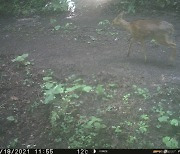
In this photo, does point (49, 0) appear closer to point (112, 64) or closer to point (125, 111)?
point (112, 64)

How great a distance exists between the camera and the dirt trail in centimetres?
877

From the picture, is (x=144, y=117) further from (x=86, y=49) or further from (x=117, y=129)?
(x=86, y=49)

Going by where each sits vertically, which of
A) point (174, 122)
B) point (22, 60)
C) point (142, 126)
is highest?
point (174, 122)

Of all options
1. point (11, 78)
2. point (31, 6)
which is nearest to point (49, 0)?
point (31, 6)

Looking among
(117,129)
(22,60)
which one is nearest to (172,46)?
(117,129)

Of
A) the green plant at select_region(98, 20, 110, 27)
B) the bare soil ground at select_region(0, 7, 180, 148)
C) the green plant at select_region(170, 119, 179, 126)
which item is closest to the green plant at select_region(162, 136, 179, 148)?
the green plant at select_region(170, 119, 179, 126)

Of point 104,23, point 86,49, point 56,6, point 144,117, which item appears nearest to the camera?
point 144,117

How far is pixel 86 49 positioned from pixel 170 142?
506 cm

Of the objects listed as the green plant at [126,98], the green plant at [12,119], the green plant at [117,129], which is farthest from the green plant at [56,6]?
the green plant at [117,129]

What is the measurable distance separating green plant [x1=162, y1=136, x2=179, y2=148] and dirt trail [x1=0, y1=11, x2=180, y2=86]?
210 cm

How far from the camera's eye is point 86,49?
10.5m

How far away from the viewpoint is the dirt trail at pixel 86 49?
8.77 meters

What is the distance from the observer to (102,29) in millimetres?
12117

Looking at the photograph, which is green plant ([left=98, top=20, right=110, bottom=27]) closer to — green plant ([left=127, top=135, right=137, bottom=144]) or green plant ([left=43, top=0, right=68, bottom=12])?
green plant ([left=43, top=0, right=68, bottom=12])
